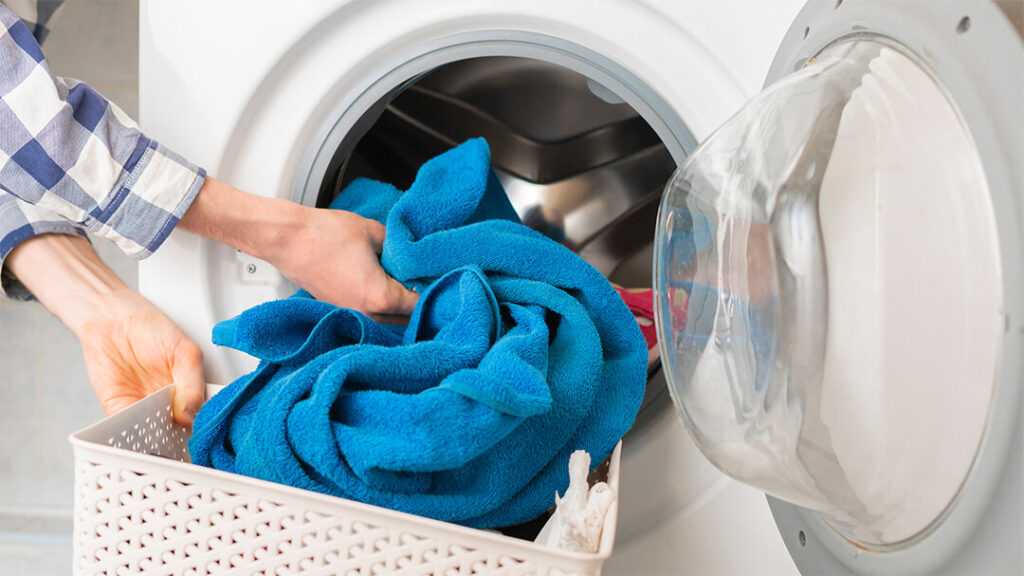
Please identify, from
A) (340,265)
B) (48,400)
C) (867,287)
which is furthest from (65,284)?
(867,287)

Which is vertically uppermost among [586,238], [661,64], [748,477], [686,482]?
[661,64]

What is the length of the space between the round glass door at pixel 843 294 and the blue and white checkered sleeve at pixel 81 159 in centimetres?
48

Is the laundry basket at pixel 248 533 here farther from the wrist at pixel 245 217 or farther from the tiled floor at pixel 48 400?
the tiled floor at pixel 48 400

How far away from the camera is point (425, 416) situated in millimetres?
467

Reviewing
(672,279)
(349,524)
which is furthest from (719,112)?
(349,524)

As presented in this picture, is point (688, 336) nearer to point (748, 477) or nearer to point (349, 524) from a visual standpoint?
point (748, 477)

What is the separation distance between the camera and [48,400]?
1377mm

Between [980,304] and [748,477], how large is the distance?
0.23m

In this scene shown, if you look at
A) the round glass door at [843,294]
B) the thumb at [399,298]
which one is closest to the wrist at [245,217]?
the thumb at [399,298]

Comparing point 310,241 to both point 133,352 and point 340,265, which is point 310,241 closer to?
point 340,265

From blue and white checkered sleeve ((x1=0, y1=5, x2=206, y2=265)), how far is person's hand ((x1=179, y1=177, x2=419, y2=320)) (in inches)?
1.1

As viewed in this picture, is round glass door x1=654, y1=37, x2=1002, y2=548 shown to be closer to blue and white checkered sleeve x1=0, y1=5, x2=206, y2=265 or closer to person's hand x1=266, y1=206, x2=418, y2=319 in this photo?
person's hand x1=266, y1=206, x2=418, y2=319

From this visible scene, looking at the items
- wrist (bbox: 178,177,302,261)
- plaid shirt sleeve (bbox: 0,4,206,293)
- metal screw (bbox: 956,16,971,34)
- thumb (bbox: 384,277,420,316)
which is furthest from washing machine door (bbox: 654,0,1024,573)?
plaid shirt sleeve (bbox: 0,4,206,293)

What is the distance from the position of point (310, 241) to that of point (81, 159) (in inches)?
8.3
